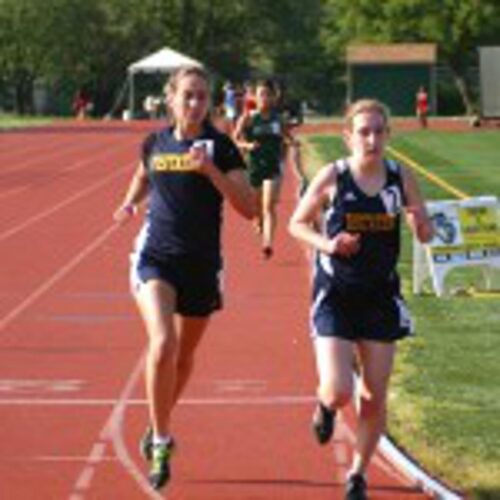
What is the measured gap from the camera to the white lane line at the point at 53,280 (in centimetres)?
1409

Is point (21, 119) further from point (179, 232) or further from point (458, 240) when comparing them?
point (179, 232)

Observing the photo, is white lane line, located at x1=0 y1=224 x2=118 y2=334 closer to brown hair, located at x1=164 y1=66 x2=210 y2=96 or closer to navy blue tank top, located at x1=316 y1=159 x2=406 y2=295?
brown hair, located at x1=164 y1=66 x2=210 y2=96

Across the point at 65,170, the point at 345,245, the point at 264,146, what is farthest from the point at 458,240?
the point at 65,170

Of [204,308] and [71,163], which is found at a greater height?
[204,308]

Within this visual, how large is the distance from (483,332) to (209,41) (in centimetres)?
8191

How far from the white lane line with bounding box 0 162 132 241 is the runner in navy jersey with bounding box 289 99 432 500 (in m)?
13.9

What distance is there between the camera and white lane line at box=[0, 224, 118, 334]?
46.2ft

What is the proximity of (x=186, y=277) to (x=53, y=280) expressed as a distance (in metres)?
8.57

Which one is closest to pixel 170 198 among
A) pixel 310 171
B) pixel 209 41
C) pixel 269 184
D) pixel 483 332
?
pixel 483 332

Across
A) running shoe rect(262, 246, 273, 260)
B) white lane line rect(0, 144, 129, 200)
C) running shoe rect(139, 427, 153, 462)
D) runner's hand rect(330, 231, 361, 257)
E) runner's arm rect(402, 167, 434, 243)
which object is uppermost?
runner's arm rect(402, 167, 434, 243)

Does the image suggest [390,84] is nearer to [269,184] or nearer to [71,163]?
[71,163]

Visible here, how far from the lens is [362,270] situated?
7.44m

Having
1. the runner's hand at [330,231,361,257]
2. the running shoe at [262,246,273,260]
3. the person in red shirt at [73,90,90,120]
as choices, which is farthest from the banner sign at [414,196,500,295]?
the person in red shirt at [73,90,90,120]

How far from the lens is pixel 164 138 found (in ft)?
27.0
